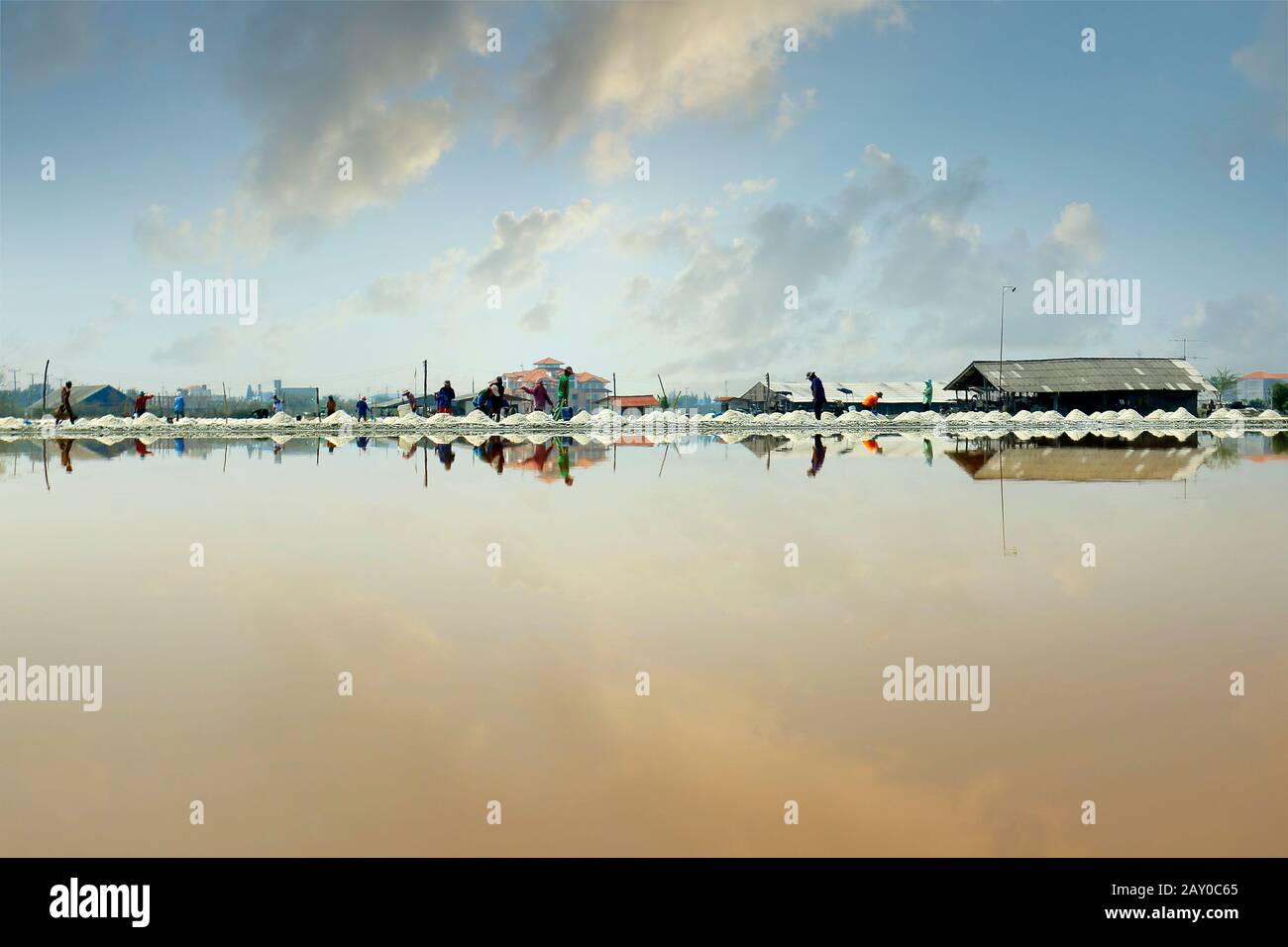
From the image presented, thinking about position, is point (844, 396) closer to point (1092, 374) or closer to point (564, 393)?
point (1092, 374)

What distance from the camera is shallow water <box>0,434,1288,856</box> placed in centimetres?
259

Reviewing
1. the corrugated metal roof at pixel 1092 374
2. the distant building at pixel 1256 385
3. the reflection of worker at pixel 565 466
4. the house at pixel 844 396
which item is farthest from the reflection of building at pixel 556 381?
the distant building at pixel 1256 385

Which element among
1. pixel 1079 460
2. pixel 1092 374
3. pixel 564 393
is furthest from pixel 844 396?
pixel 1079 460

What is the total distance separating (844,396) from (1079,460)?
54.7m

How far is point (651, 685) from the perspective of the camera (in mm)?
3598

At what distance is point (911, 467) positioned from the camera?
1412 cm

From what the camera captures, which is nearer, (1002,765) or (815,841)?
(815,841)

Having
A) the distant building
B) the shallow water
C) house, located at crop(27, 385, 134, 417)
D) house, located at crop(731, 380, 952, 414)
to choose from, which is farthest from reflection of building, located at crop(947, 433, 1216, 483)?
the distant building

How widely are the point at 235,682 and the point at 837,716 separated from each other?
8.08 ft

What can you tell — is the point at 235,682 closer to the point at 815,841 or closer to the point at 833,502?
the point at 815,841

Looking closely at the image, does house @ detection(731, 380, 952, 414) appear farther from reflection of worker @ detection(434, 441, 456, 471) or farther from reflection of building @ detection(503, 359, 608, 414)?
reflection of worker @ detection(434, 441, 456, 471)

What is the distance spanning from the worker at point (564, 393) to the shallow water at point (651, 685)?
23834 millimetres

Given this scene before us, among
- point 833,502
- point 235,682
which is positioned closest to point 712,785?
point 235,682
